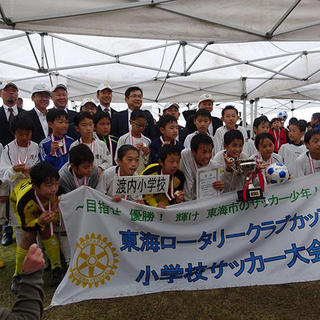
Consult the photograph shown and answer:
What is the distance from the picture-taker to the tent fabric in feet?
12.0

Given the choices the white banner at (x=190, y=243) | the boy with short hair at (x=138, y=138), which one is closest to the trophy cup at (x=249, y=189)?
the white banner at (x=190, y=243)

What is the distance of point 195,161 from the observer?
130 inches

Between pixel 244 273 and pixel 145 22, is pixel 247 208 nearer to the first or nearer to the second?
pixel 244 273

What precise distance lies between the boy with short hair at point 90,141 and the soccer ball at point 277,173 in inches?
73.2

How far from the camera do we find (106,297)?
8.48ft

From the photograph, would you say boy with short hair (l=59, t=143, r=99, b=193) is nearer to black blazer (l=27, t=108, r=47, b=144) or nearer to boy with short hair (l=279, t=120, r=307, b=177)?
black blazer (l=27, t=108, r=47, b=144)

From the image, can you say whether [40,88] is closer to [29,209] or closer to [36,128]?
[36,128]

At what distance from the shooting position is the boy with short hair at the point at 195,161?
315 cm

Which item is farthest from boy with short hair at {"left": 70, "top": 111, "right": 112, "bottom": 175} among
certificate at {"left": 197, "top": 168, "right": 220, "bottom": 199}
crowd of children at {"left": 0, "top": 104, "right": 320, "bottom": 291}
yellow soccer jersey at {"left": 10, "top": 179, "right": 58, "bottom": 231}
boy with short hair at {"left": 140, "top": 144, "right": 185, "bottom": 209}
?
certificate at {"left": 197, "top": 168, "right": 220, "bottom": 199}

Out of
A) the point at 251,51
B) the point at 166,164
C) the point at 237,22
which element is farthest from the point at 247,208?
the point at 251,51

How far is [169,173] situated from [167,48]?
21.8 feet

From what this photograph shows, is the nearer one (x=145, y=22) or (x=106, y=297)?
(x=106, y=297)

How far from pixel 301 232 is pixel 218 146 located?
176 cm

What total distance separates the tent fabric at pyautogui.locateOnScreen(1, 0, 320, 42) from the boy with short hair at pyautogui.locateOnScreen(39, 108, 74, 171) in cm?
121
